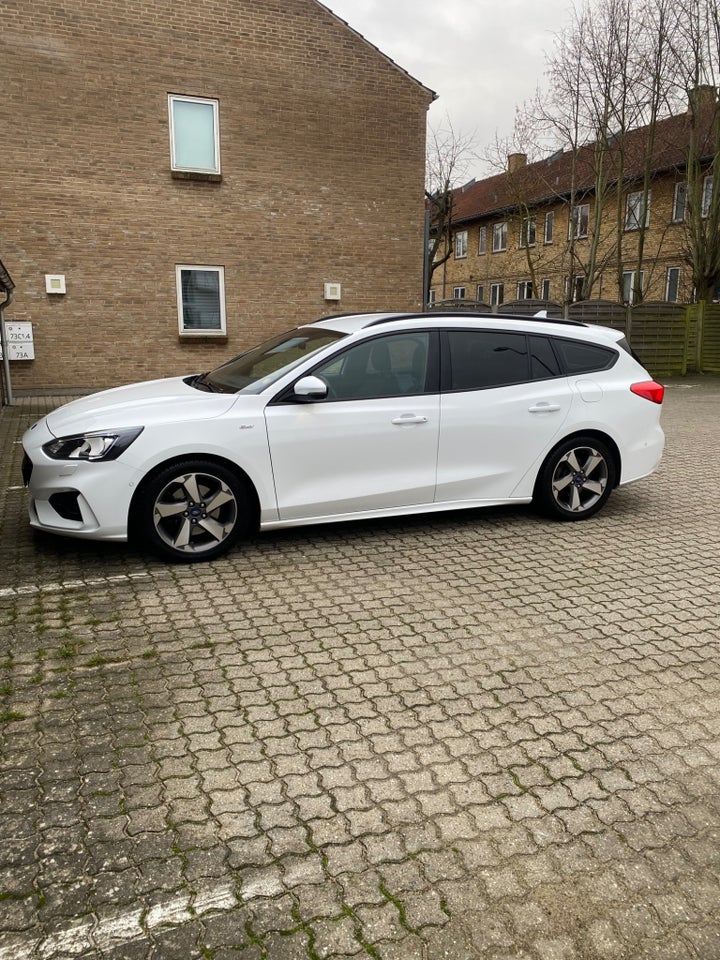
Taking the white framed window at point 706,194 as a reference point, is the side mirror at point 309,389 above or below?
below

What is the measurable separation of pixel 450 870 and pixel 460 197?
49546 millimetres

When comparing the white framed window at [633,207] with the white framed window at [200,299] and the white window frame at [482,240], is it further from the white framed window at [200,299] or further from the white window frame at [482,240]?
the white framed window at [200,299]

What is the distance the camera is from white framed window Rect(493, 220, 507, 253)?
131ft

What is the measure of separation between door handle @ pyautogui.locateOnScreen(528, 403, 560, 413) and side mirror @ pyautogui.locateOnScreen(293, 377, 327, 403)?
5.74 feet

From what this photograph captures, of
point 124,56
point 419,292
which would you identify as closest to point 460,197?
point 419,292

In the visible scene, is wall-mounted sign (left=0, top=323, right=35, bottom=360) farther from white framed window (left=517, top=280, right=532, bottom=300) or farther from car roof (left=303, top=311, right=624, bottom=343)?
white framed window (left=517, top=280, right=532, bottom=300)

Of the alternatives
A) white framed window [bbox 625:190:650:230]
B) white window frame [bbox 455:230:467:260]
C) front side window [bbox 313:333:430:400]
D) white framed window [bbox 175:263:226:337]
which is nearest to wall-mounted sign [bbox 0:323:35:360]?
white framed window [bbox 175:263:226:337]

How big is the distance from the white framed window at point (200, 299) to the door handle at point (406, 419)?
11.6 metres

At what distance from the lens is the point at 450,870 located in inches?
96.3

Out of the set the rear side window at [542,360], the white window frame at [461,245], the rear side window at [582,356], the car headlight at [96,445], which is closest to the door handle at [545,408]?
the rear side window at [542,360]

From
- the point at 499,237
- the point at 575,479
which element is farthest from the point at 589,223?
the point at 575,479

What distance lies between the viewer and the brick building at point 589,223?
83.1 ft

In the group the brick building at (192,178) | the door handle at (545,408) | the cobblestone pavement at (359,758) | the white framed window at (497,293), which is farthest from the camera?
the white framed window at (497,293)

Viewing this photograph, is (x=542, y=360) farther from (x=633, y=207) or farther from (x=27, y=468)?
(x=633, y=207)
